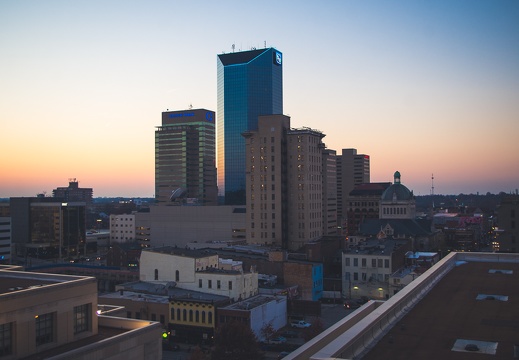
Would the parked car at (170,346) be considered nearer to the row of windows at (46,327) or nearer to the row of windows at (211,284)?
the row of windows at (211,284)

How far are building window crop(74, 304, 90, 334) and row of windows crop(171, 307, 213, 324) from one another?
44.0 metres

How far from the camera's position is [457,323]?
2686 centimetres

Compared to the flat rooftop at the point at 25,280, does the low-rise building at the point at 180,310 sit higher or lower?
lower

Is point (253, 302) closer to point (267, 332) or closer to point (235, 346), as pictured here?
point (267, 332)

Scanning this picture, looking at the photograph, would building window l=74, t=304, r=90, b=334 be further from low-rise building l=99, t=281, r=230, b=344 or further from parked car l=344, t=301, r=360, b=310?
parked car l=344, t=301, r=360, b=310

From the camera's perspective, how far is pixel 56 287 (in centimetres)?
3014

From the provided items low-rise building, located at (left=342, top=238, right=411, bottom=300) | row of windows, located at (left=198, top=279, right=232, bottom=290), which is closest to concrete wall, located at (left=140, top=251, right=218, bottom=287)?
row of windows, located at (left=198, top=279, right=232, bottom=290)

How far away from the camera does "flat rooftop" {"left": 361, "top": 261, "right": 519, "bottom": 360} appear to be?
22.2 meters

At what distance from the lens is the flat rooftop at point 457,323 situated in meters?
22.2

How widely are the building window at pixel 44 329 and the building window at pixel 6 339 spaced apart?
58.5 inches

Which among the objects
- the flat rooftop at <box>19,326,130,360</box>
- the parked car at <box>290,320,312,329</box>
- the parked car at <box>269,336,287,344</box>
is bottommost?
the parked car at <box>269,336,287,344</box>

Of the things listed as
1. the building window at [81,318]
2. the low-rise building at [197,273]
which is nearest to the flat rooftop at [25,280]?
the building window at [81,318]

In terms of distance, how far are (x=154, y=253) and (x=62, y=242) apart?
11811cm

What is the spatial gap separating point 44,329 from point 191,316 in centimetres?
4827
